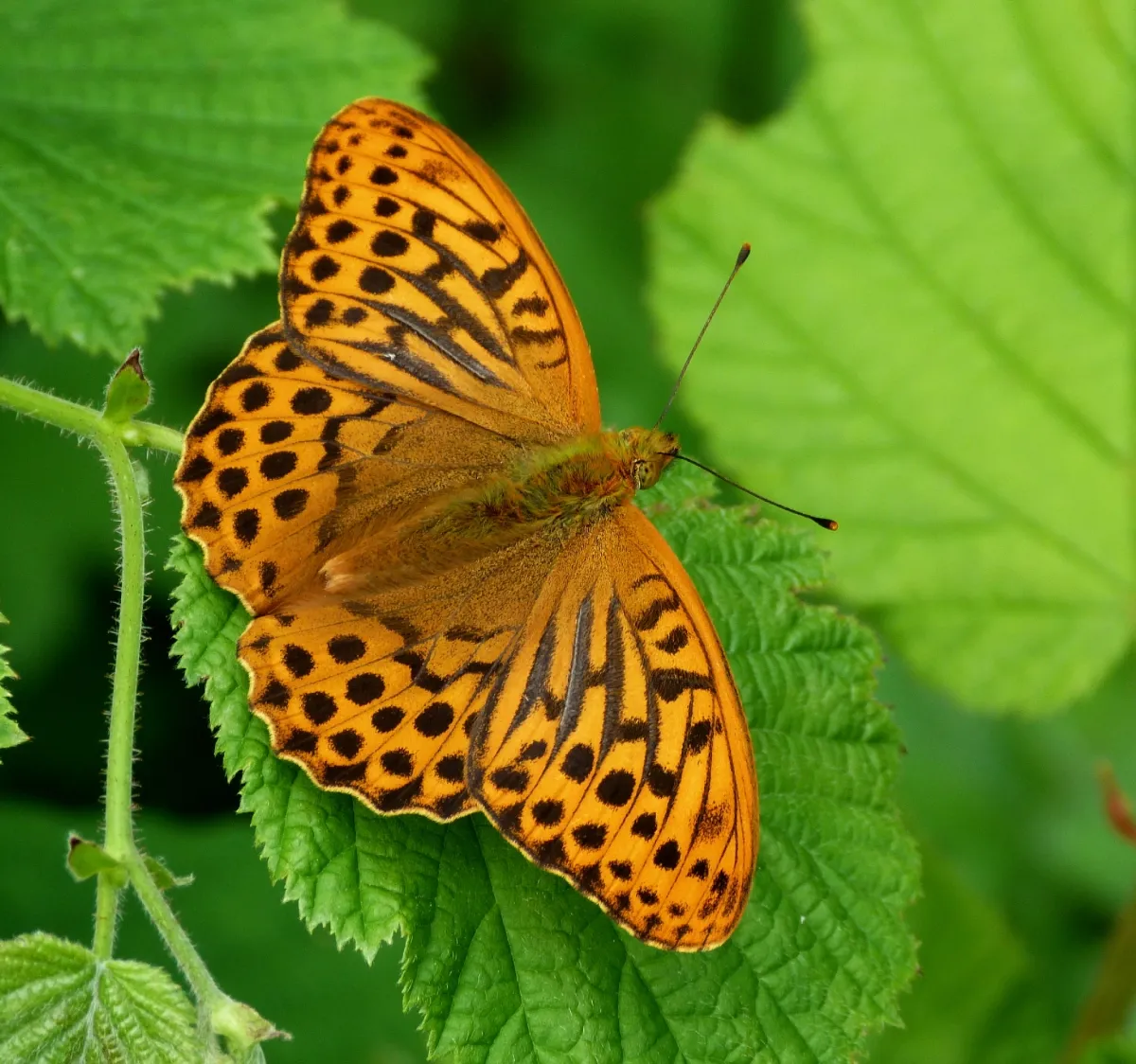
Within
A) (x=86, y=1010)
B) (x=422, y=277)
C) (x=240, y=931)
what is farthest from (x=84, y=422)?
(x=240, y=931)

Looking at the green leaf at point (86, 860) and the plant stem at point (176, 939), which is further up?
the green leaf at point (86, 860)

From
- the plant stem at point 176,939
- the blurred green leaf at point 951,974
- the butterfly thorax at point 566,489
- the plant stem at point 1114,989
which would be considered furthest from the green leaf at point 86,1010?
the blurred green leaf at point 951,974

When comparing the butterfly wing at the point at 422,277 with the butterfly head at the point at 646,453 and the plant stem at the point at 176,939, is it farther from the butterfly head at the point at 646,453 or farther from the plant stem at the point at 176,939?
the plant stem at the point at 176,939

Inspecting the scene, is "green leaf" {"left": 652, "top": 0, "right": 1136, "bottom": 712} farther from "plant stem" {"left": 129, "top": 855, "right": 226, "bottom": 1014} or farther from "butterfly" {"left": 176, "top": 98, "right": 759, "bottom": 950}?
"plant stem" {"left": 129, "top": 855, "right": 226, "bottom": 1014}

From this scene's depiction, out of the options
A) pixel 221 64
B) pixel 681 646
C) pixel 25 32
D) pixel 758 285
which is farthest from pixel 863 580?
pixel 25 32

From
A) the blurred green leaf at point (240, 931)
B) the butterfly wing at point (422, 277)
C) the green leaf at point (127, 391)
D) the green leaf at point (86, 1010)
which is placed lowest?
the blurred green leaf at point (240, 931)
